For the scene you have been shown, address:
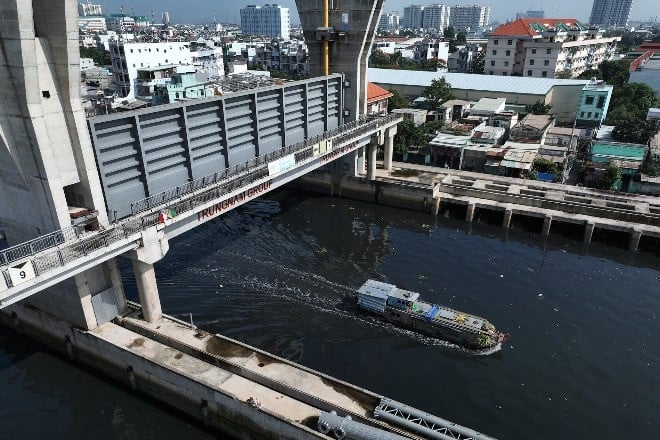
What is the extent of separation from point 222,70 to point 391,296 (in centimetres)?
12841

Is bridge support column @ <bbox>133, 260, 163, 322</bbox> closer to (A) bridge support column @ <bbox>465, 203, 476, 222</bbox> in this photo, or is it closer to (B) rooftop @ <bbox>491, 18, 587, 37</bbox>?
(A) bridge support column @ <bbox>465, 203, 476, 222</bbox>

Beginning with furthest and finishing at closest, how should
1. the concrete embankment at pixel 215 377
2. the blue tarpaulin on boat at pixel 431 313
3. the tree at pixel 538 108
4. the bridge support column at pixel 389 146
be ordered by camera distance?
the tree at pixel 538 108 → the bridge support column at pixel 389 146 → the blue tarpaulin on boat at pixel 431 313 → the concrete embankment at pixel 215 377

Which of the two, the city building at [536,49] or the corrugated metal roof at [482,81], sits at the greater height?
the city building at [536,49]

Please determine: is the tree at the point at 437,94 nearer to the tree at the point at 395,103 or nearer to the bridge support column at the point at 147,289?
the tree at the point at 395,103

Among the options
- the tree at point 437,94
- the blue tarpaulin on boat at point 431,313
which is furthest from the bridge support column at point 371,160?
the tree at point 437,94

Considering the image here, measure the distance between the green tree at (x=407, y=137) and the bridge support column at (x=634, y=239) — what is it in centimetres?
2934

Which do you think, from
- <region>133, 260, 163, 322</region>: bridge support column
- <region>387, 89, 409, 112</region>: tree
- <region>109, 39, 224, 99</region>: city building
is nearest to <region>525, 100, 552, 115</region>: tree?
<region>387, 89, 409, 112</region>: tree

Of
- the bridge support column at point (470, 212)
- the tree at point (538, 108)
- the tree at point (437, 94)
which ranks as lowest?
the bridge support column at point (470, 212)

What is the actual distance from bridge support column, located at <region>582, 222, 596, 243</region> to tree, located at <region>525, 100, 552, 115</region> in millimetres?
41332

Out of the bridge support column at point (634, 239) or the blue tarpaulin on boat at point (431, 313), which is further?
the bridge support column at point (634, 239)

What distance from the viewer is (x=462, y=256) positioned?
150 ft

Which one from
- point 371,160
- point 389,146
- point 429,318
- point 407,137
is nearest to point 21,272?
point 429,318

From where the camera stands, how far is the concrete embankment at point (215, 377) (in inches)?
956

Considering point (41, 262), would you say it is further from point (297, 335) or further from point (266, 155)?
point (266, 155)
